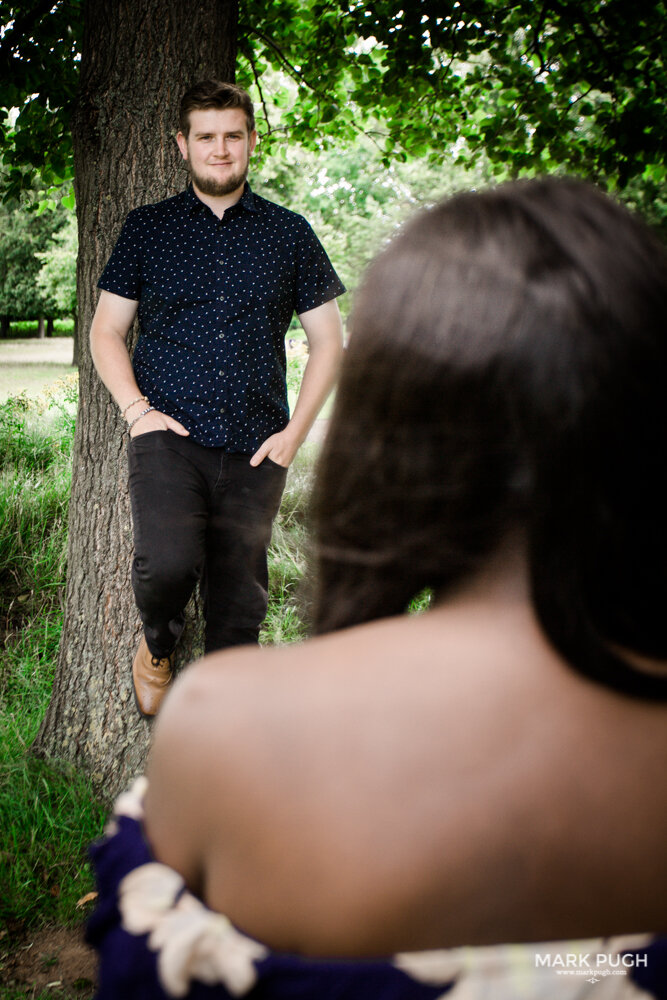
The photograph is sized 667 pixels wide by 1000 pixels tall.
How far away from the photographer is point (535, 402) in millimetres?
865

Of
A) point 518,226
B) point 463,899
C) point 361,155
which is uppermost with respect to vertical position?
point 361,155

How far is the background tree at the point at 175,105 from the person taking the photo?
329 cm

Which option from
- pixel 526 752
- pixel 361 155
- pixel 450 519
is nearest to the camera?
pixel 526 752

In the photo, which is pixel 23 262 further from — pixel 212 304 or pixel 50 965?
pixel 50 965

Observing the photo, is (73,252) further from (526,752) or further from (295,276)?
(526,752)

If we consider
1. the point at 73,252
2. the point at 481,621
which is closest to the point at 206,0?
the point at 481,621

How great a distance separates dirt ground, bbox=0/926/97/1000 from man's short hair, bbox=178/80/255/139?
2992 millimetres

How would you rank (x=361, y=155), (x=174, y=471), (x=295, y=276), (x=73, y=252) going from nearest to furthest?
1. (x=174, y=471)
2. (x=295, y=276)
3. (x=73, y=252)
4. (x=361, y=155)

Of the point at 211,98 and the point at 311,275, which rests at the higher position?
the point at 211,98

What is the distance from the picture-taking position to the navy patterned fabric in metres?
0.85

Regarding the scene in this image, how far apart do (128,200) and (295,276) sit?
801mm

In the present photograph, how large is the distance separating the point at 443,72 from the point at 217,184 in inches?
106

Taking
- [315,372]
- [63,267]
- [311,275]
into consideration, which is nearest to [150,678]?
[315,372]

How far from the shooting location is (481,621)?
910 millimetres
